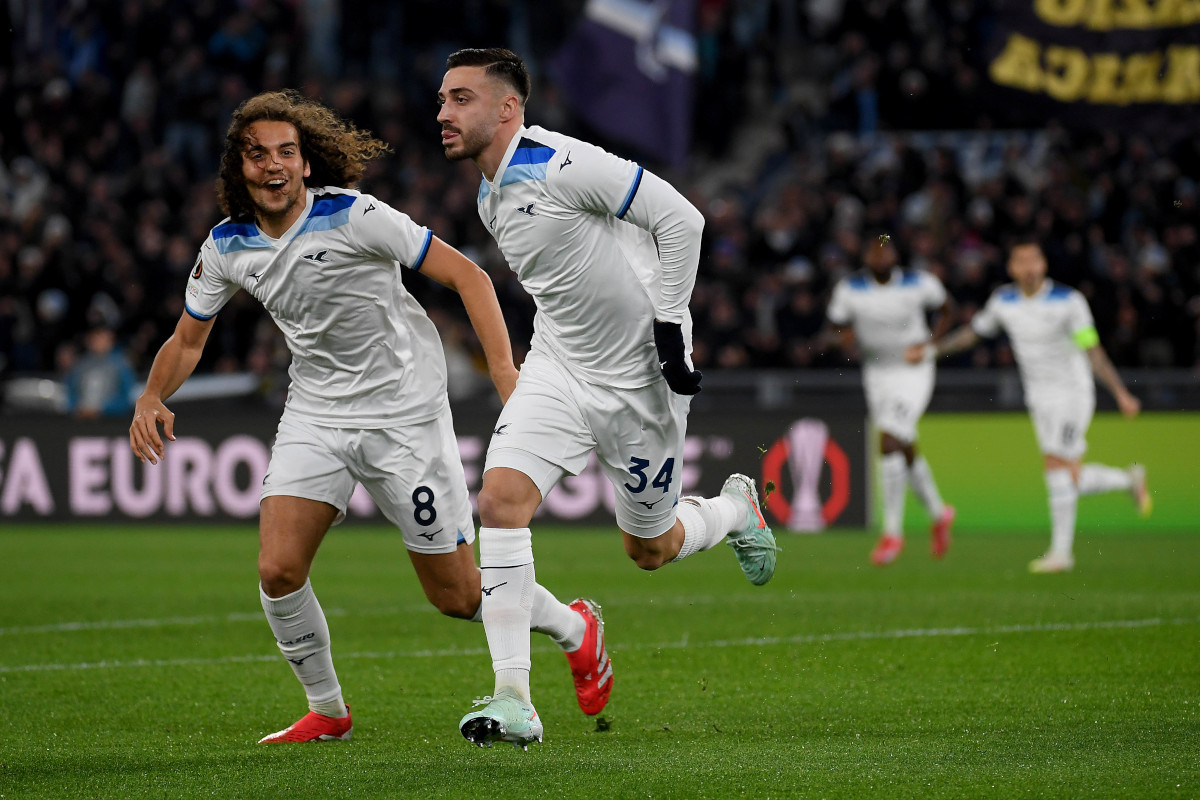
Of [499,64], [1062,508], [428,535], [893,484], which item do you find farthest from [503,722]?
[893,484]

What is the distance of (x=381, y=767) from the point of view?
518 cm

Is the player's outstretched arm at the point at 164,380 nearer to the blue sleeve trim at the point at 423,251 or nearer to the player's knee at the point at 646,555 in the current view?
the blue sleeve trim at the point at 423,251

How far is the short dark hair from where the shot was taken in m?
5.70

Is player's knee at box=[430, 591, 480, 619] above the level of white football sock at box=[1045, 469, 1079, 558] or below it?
above

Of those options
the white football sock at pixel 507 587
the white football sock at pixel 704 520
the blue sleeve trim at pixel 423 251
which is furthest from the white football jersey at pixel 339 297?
the white football sock at pixel 704 520

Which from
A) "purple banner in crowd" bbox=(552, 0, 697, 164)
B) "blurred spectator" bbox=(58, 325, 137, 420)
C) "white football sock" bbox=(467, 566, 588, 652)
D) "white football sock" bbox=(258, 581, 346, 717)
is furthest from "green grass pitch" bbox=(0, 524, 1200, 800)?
"purple banner in crowd" bbox=(552, 0, 697, 164)

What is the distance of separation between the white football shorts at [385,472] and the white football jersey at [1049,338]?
24.7ft

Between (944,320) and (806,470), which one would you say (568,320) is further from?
(806,470)

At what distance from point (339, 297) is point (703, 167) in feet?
57.1

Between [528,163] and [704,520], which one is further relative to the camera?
[704,520]

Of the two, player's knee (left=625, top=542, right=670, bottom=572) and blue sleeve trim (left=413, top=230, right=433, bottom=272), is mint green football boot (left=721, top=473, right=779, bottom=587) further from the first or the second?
blue sleeve trim (left=413, top=230, right=433, bottom=272)

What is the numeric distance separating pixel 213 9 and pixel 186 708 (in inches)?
713

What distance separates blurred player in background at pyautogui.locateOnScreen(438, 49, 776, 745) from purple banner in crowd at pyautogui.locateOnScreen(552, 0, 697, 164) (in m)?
13.3

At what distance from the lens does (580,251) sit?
18.9 feet
